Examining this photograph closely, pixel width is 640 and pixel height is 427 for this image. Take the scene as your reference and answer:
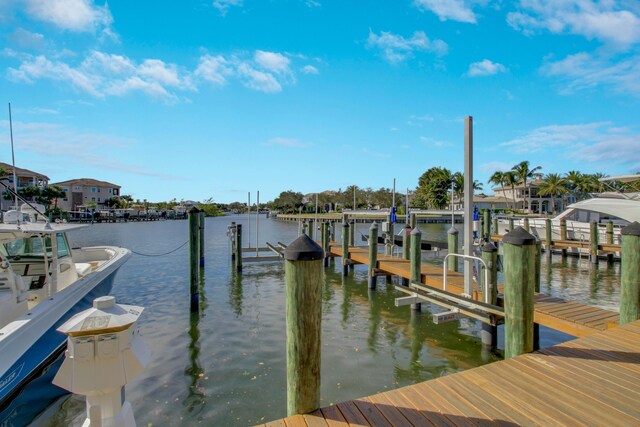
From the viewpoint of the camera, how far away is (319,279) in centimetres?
302

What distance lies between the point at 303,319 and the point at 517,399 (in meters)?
2.03

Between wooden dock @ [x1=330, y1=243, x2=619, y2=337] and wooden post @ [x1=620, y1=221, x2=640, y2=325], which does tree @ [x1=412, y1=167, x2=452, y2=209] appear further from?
wooden post @ [x1=620, y1=221, x2=640, y2=325]

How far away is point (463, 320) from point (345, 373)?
4.18 metres

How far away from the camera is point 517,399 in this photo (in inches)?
126

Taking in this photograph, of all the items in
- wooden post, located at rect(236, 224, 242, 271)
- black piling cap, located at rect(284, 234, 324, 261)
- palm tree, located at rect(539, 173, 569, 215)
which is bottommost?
wooden post, located at rect(236, 224, 242, 271)

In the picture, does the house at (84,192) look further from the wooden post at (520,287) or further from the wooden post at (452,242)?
the wooden post at (520,287)

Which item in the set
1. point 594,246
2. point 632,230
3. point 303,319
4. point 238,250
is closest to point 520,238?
point 632,230

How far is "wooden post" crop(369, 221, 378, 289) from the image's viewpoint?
11.6 m

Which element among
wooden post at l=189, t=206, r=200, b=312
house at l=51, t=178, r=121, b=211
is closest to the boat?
wooden post at l=189, t=206, r=200, b=312

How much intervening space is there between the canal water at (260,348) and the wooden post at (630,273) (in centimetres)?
233

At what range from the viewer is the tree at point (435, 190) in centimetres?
7662

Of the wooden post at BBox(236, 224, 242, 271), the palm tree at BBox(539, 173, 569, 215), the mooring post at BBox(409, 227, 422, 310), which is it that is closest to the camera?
the mooring post at BBox(409, 227, 422, 310)

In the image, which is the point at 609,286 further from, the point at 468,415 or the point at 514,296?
the point at 468,415

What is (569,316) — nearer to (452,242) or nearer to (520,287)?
(520,287)
